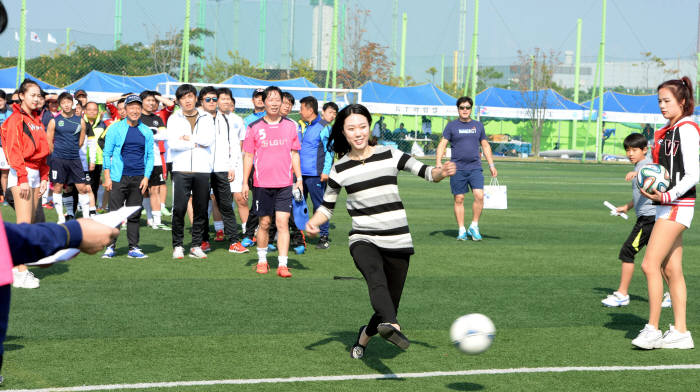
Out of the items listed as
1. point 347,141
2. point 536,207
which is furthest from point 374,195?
point 536,207

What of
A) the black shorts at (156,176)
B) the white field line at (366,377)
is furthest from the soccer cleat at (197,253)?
the white field line at (366,377)

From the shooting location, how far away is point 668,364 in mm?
6234

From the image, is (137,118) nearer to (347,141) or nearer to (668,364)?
(347,141)

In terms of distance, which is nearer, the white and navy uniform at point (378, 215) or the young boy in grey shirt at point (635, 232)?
the white and navy uniform at point (378, 215)

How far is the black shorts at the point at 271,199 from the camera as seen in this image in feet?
33.2

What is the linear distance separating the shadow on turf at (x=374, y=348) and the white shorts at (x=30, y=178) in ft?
13.3

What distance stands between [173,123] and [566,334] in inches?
241

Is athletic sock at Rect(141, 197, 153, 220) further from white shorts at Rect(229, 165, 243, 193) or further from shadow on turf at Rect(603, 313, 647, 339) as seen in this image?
shadow on turf at Rect(603, 313, 647, 339)

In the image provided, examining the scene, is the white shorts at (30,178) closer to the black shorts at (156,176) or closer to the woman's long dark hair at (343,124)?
the woman's long dark hair at (343,124)

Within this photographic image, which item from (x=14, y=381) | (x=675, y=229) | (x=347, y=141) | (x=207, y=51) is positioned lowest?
(x=14, y=381)

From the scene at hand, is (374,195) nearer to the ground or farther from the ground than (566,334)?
farther from the ground

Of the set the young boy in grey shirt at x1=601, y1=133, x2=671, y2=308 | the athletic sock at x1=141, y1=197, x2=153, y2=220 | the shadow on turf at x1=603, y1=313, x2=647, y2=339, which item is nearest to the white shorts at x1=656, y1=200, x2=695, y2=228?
the shadow on turf at x1=603, y1=313, x2=647, y2=339

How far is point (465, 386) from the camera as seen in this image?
18.2 ft

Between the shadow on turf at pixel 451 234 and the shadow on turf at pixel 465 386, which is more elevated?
the shadow on turf at pixel 451 234
